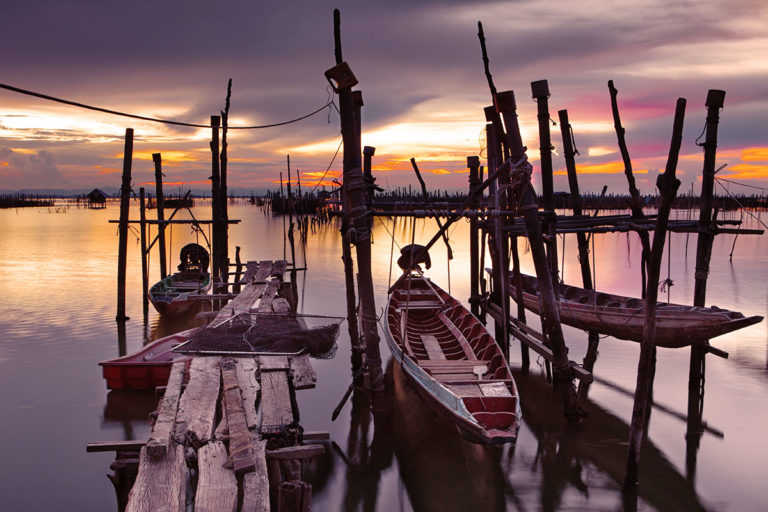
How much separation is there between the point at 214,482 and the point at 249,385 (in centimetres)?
200

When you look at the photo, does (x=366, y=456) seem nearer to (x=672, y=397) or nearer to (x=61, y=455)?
(x=61, y=455)

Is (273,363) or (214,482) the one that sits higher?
(273,363)

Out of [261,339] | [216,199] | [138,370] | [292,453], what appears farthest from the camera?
[216,199]

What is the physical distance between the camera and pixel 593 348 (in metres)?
11.0

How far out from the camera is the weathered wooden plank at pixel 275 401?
541 centimetres

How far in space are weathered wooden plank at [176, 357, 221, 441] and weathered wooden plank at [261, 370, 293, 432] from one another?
1.61ft

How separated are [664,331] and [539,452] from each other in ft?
10.3

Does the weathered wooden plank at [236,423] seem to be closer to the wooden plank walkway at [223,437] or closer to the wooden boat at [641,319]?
the wooden plank walkway at [223,437]

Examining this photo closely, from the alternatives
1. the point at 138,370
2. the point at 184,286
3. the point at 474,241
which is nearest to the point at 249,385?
the point at 138,370

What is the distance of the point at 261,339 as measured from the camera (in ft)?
25.2

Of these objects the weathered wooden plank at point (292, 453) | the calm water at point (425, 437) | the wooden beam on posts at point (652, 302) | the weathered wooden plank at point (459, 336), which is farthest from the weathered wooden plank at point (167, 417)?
the wooden beam on posts at point (652, 302)

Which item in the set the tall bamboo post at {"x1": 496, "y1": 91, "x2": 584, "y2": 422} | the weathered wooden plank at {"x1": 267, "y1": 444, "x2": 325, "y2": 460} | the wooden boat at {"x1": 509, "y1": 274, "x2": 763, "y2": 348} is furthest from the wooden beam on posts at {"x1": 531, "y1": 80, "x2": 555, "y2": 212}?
the weathered wooden plank at {"x1": 267, "y1": 444, "x2": 325, "y2": 460}

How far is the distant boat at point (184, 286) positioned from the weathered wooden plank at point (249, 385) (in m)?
5.76

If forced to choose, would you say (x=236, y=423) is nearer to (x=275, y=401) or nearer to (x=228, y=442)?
(x=228, y=442)
